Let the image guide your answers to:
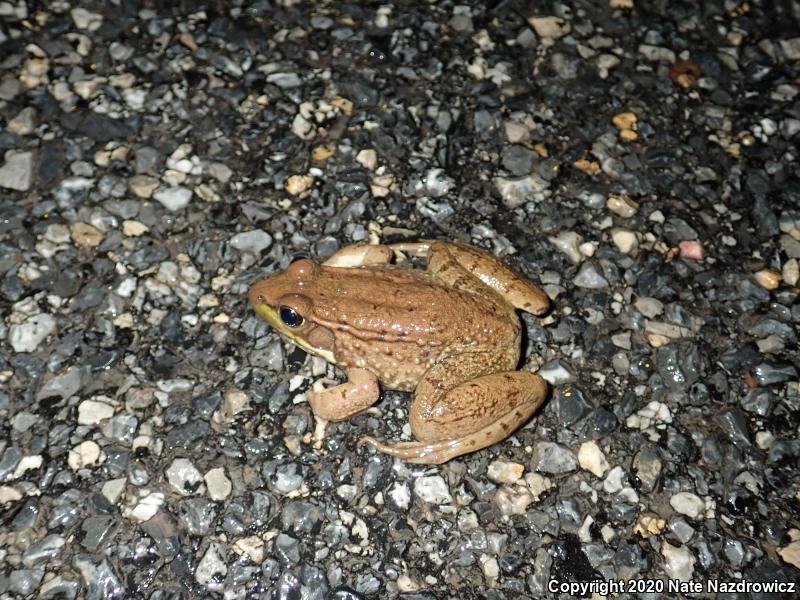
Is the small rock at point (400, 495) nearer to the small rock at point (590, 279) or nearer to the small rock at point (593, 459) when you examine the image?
the small rock at point (593, 459)

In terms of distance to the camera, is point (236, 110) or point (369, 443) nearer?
point (369, 443)

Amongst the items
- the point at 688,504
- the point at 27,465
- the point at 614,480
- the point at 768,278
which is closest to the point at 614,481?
the point at 614,480

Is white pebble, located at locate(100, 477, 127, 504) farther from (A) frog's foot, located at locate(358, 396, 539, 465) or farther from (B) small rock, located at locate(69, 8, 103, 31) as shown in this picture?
(B) small rock, located at locate(69, 8, 103, 31)

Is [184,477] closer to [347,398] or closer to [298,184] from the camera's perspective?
[347,398]

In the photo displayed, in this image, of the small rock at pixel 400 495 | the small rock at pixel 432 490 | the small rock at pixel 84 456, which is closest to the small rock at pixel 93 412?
the small rock at pixel 84 456

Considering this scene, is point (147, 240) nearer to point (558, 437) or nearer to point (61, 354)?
point (61, 354)

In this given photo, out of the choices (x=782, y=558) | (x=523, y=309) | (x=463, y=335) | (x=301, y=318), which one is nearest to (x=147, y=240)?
(x=301, y=318)
